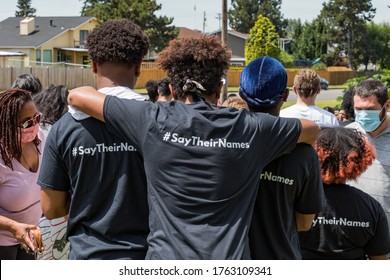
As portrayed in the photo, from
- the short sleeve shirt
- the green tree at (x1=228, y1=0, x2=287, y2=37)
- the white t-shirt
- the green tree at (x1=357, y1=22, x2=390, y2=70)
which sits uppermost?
the green tree at (x1=228, y1=0, x2=287, y2=37)

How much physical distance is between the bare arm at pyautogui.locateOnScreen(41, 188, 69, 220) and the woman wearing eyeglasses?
0.92 m

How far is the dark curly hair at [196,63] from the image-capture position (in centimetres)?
322

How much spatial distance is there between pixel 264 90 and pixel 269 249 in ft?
2.61

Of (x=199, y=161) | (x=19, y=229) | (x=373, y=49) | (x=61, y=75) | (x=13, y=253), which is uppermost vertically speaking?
(x=373, y=49)

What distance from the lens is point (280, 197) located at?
126 inches

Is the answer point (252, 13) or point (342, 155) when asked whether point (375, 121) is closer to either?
point (342, 155)

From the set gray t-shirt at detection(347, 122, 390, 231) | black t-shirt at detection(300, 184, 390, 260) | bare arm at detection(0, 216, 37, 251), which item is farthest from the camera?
gray t-shirt at detection(347, 122, 390, 231)

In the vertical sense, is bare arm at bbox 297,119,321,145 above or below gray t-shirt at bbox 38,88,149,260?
above

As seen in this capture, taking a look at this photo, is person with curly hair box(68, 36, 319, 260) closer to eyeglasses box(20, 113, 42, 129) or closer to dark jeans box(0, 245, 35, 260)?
eyeglasses box(20, 113, 42, 129)

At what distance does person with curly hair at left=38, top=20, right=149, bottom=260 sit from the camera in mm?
3186

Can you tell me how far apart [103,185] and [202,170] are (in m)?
0.57

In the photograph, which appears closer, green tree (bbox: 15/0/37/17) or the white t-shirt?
the white t-shirt

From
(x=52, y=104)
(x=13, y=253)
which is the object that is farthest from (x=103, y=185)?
(x=52, y=104)

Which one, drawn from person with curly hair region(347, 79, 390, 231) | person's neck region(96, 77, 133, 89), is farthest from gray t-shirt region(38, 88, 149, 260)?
person with curly hair region(347, 79, 390, 231)
